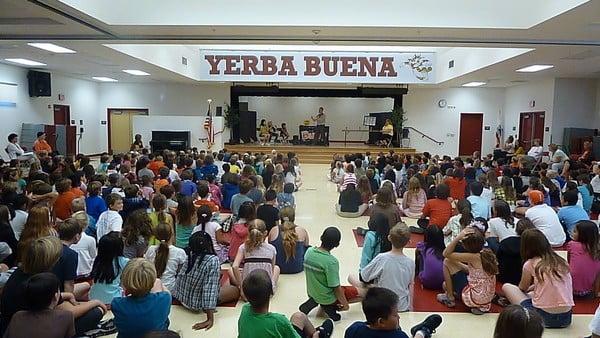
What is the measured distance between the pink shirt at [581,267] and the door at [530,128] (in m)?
13.8

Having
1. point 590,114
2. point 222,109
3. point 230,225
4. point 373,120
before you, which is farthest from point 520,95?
point 230,225

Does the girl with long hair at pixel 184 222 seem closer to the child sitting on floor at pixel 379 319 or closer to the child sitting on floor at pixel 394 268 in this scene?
the child sitting on floor at pixel 394 268

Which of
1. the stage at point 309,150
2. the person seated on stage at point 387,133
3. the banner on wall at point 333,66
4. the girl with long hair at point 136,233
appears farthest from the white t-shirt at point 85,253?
the person seated on stage at point 387,133

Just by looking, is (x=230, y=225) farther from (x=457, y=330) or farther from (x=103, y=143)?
(x=103, y=143)

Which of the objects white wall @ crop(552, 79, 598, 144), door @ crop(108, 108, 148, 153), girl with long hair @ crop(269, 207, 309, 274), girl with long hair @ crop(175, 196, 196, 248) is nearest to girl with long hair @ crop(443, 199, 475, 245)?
girl with long hair @ crop(269, 207, 309, 274)

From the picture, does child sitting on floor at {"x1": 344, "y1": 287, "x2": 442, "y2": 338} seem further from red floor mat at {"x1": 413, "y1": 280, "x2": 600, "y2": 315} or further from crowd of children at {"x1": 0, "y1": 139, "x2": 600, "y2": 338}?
red floor mat at {"x1": 413, "y1": 280, "x2": 600, "y2": 315}

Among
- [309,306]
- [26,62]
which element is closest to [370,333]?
[309,306]

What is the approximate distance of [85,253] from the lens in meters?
5.07

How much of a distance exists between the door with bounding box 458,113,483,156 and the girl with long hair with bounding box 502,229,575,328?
60.5 feet

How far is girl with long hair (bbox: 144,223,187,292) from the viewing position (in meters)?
4.47

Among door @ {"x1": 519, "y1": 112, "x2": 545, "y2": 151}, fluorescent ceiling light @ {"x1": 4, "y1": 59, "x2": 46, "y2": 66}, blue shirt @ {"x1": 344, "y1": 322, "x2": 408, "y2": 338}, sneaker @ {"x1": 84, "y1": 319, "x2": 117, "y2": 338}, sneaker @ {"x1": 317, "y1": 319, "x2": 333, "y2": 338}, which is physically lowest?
sneaker @ {"x1": 84, "y1": 319, "x2": 117, "y2": 338}

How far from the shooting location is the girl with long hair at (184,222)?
18.7ft

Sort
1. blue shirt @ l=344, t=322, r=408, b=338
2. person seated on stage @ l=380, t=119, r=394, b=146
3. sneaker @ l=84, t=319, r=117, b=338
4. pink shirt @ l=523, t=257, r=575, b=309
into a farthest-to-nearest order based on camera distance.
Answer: person seated on stage @ l=380, t=119, r=394, b=146, pink shirt @ l=523, t=257, r=575, b=309, sneaker @ l=84, t=319, r=117, b=338, blue shirt @ l=344, t=322, r=408, b=338

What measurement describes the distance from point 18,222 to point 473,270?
4855mm
